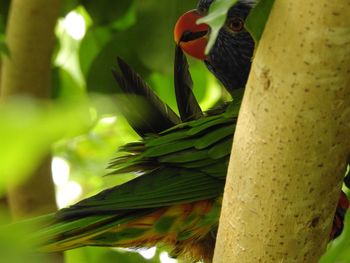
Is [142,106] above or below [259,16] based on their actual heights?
above

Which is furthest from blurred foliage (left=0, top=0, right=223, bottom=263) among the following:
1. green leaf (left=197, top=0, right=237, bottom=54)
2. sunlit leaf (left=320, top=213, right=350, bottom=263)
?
sunlit leaf (left=320, top=213, right=350, bottom=263)

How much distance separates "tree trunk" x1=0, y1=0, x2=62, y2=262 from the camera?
1434 mm

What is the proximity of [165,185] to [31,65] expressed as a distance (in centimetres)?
58

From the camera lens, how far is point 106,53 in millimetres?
1440

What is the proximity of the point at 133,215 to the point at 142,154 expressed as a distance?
0.41 ft

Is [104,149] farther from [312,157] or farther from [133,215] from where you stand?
[312,157]

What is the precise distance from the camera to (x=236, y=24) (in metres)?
1.55

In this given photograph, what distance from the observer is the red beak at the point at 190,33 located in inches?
51.6

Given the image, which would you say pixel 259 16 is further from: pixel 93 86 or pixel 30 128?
pixel 93 86

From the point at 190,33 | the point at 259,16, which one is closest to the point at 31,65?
the point at 190,33

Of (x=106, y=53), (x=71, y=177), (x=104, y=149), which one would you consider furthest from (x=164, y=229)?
(x=71, y=177)

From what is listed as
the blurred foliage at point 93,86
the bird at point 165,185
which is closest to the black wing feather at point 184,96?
the bird at point 165,185

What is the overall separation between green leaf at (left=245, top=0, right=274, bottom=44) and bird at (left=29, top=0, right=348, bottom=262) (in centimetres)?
43

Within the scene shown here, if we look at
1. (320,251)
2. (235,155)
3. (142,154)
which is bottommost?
(320,251)
